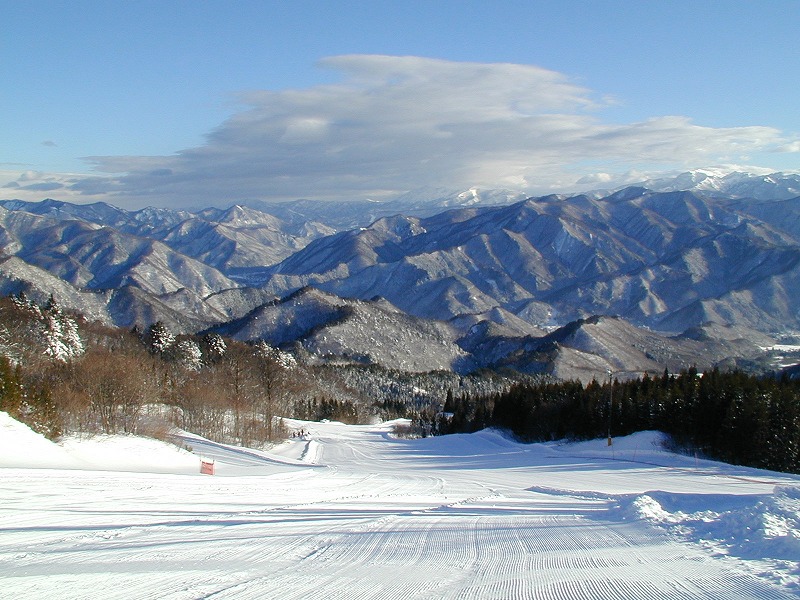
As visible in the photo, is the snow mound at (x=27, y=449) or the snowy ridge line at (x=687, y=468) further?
the snowy ridge line at (x=687, y=468)

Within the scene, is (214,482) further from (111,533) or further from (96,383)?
(96,383)

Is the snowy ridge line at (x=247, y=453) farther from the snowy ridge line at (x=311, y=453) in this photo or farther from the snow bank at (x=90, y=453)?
the snow bank at (x=90, y=453)

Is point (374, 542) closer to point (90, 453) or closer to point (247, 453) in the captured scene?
point (90, 453)

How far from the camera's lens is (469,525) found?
12.7m

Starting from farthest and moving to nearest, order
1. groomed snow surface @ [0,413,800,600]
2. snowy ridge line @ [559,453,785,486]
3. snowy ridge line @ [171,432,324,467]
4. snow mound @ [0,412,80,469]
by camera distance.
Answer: snowy ridge line @ [171,432,324,467] → snowy ridge line @ [559,453,785,486] → snow mound @ [0,412,80,469] → groomed snow surface @ [0,413,800,600]

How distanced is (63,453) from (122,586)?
858 inches

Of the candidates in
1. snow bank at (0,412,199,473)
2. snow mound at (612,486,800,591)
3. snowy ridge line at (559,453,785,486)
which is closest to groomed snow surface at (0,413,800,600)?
snow mound at (612,486,800,591)

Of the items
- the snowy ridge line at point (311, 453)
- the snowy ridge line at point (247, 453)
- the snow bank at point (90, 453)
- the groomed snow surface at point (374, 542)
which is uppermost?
the groomed snow surface at point (374, 542)

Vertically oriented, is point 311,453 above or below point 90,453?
below

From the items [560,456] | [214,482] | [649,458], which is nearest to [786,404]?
[649,458]

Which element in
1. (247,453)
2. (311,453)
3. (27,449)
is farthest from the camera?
(311,453)

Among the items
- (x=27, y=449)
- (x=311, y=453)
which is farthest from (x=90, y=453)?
(x=311, y=453)

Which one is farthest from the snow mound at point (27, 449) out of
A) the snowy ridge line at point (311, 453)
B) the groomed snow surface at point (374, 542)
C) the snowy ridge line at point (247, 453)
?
the snowy ridge line at point (311, 453)

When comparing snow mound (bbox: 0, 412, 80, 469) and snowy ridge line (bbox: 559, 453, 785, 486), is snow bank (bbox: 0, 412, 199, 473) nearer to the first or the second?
snow mound (bbox: 0, 412, 80, 469)
